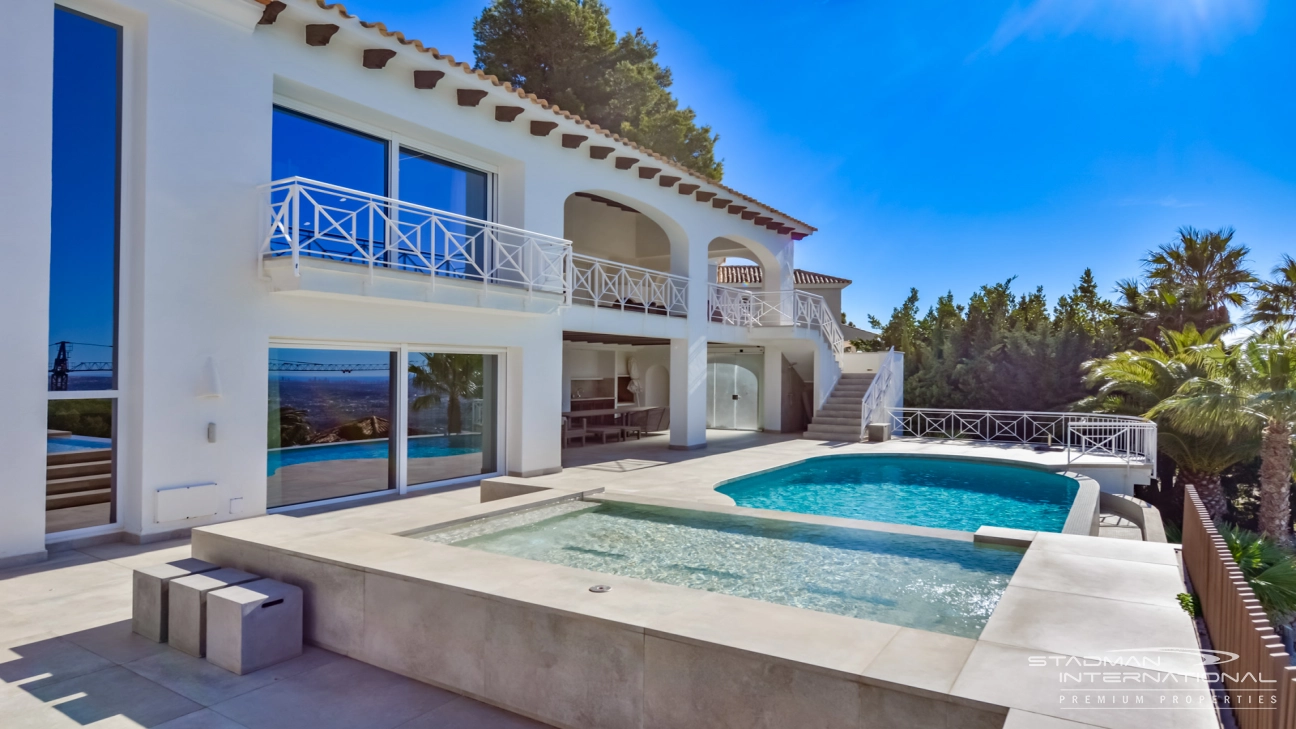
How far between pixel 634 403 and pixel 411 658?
17.6 m

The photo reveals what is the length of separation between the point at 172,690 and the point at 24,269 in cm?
471

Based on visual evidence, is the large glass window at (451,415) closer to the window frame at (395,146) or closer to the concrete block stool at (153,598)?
the window frame at (395,146)

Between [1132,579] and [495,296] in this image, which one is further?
[495,296]

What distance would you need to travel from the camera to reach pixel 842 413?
63.3 ft

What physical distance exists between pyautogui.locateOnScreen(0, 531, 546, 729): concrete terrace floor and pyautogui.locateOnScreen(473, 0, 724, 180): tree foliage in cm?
2229

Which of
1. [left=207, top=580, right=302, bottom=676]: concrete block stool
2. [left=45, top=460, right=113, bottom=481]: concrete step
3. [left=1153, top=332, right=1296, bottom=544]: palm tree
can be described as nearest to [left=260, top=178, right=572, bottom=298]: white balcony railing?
[left=45, top=460, right=113, bottom=481]: concrete step

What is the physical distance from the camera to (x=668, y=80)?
29.3 metres

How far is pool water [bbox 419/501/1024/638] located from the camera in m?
5.11

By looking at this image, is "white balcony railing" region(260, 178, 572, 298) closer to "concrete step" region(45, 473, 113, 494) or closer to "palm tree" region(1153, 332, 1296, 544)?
"concrete step" region(45, 473, 113, 494)

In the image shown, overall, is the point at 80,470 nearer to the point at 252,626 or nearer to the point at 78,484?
the point at 78,484

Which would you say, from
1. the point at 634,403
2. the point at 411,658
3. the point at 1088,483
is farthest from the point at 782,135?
the point at 411,658

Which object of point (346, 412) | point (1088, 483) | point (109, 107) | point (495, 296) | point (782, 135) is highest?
point (782, 135)

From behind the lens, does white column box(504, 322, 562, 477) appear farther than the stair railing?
No

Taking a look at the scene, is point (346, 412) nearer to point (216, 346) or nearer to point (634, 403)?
point (216, 346)
